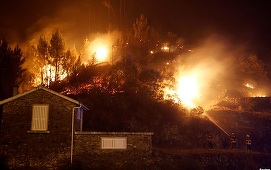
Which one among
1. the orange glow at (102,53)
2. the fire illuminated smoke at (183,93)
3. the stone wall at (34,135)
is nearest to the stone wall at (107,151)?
the stone wall at (34,135)

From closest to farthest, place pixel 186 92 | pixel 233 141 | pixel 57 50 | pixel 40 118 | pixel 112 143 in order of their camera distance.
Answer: pixel 112 143
pixel 40 118
pixel 233 141
pixel 57 50
pixel 186 92

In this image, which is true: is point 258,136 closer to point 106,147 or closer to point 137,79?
point 137,79

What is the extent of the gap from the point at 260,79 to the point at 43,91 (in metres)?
58.1

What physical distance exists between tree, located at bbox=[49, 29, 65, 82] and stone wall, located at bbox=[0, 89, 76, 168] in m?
25.1

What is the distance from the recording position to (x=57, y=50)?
160 ft

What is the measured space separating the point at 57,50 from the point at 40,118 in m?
26.4

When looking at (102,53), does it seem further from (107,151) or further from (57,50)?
(107,151)

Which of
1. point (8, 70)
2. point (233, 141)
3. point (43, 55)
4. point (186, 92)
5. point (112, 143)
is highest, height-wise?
point (43, 55)

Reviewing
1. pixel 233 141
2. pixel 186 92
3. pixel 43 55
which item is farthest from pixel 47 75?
pixel 233 141

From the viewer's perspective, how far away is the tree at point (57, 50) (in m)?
48.4

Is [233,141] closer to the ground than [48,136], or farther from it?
closer to the ground

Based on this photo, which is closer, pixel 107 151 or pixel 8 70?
pixel 107 151

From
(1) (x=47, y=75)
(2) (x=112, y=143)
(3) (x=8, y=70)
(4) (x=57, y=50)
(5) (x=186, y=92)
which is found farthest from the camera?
(1) (x=47, y=75)

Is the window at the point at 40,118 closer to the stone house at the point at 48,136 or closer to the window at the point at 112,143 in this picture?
the stone house at the point at 48,136
